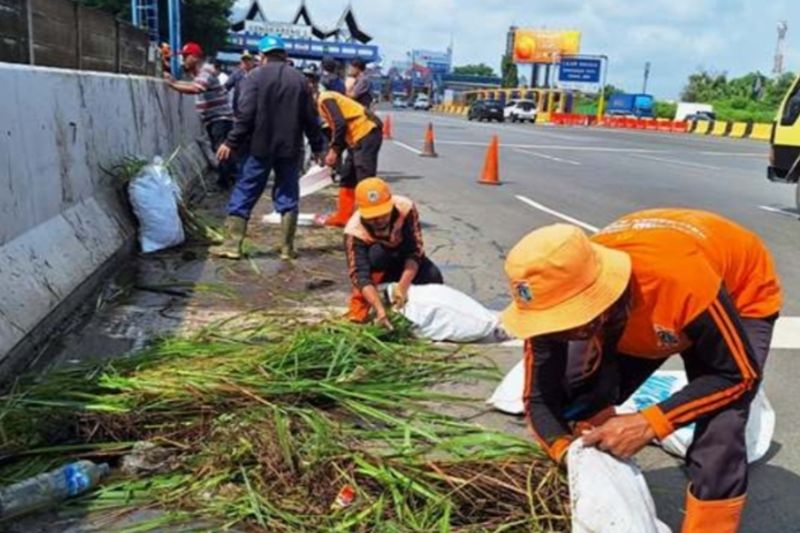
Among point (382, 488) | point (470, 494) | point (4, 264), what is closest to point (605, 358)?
point (470, 494)

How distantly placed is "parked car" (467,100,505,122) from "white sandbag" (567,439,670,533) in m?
52.0

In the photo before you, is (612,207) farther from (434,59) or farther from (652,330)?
(434,59)

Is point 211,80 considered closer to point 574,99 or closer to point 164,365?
point 164,365

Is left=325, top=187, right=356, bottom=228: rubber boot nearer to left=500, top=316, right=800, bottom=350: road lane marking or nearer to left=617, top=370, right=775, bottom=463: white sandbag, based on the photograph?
left=500, top=316, right=800, bottom=350: road lane marking

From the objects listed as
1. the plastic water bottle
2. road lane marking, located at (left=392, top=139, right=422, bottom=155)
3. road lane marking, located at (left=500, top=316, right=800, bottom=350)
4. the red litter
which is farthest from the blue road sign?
the plastic water bottle

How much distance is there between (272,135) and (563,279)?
17.0ft

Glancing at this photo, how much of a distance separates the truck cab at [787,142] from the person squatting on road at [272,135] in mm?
7143

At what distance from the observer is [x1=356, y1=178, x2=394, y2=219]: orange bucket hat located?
474 centimetres

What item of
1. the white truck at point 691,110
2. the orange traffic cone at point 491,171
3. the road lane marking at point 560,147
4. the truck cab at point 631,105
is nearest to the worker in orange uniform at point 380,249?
the orange traffic cone at point 491,171

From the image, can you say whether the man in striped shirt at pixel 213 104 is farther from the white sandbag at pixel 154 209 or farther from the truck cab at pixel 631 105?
the truck cab at pixel 631 105

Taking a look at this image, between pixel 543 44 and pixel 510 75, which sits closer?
pixel 543 44

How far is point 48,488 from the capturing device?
2.86 metres

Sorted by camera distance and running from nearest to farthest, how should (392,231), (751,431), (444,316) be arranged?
(751,431) < (444,316) < (392,231)

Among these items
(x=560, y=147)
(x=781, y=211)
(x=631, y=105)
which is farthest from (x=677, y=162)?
(x=631, y=105)
